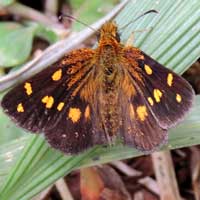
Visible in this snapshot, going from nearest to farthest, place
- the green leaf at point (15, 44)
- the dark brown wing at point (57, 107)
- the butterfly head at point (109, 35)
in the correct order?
1. the dark brown wing at point (57, 107)
2. the butterfly head at point (109, 35)
3. the green leaf at point (15, 44)

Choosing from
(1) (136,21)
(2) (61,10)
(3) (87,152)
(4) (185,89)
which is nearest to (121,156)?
(3) (87,152)

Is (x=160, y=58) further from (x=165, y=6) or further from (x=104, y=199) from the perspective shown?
(x=104, y=199)

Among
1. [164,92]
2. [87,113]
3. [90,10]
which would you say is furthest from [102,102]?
[90,10]

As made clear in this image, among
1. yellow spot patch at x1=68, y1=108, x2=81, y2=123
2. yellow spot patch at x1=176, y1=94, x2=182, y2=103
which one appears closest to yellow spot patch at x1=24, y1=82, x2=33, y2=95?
yellow spot patch at x1=68, y1=108, x2=81, y2=123

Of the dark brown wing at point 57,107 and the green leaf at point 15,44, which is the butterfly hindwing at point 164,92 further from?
the green leaf at point 15,44

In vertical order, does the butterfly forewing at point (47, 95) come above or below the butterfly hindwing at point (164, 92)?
below

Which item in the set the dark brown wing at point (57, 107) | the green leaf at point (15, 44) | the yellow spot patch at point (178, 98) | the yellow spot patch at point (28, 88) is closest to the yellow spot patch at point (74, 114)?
the dark brown wing at point (57, 107)

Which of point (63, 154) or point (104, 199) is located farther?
point (104, 199)
